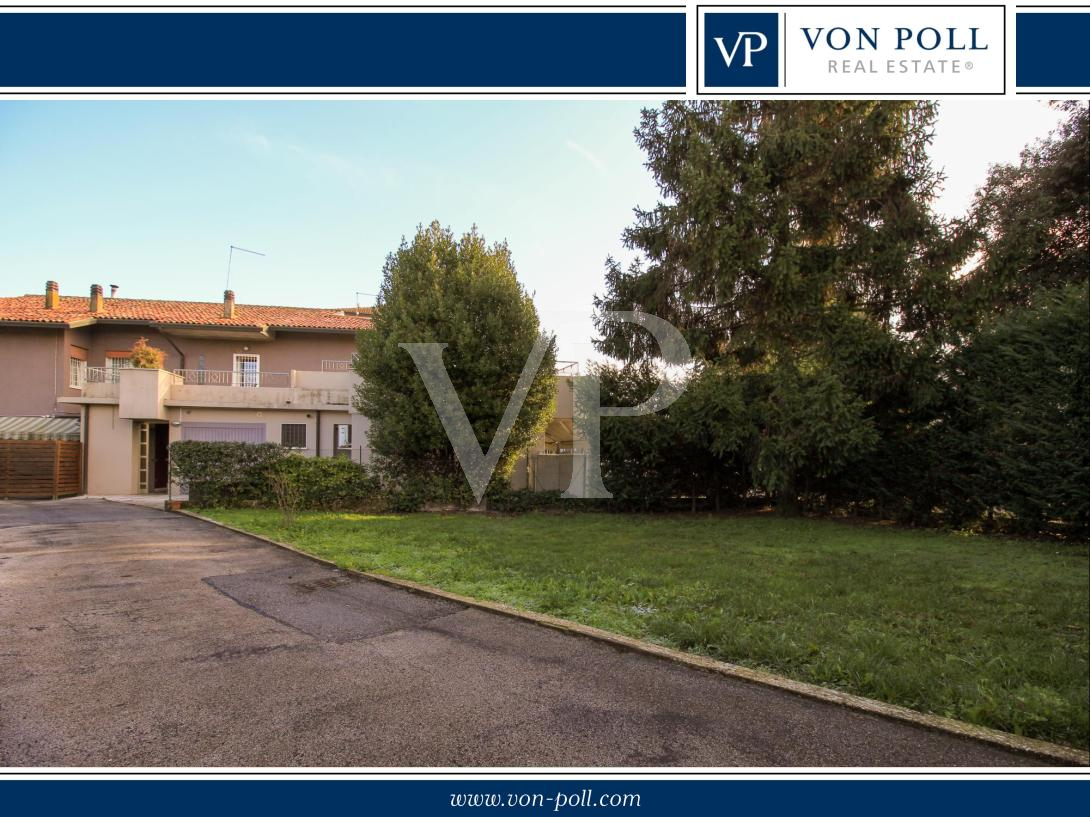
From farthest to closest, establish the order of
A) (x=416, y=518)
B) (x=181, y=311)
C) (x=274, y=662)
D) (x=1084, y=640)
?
1. (x=181, y=311)
2. (x=416, y=518)
3. (x=274, y=662)
4. (x=1084, y=640)

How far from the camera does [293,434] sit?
21625 mm

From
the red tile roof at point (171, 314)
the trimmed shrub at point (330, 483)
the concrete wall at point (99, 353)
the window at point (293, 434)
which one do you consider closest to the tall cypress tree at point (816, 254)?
the trimmed shrub at point (330, 483)

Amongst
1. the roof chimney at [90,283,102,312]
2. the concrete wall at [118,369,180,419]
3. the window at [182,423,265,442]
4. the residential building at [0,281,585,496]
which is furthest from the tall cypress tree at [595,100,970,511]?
the roof chimney at [90,283,102,312]

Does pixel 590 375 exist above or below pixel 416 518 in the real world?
above

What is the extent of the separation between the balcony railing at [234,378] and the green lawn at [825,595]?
43.7 ft

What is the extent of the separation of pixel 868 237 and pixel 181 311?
25507mm

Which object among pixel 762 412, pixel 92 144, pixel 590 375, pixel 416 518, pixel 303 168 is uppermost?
pixel 303 168

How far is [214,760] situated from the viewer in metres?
2.96

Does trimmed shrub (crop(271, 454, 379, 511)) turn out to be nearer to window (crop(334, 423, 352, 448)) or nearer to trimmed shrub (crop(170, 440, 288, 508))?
trimmed shrub (crop(170, 440, 288, 508))

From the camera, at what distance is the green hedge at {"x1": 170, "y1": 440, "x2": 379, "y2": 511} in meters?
A: 14.8
